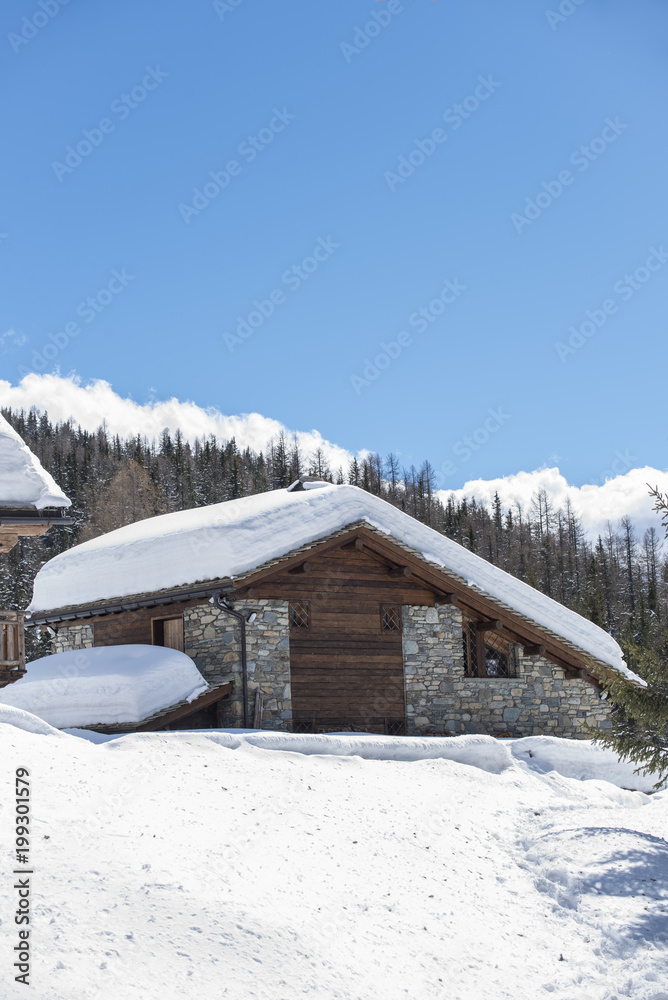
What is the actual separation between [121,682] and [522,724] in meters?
8.10

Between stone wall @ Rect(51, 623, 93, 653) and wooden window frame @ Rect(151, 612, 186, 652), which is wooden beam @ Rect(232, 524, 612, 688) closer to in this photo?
wooden window frame @ Rect(151, 612, 186, 652)

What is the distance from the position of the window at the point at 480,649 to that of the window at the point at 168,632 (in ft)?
18.8

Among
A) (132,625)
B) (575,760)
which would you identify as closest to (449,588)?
(575,760)

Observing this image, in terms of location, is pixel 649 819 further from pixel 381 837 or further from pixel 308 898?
pixel 308 898

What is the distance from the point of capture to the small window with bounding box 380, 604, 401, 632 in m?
16.9

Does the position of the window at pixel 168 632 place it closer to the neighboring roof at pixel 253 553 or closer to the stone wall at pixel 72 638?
the neighboring roof at pixel 253 553

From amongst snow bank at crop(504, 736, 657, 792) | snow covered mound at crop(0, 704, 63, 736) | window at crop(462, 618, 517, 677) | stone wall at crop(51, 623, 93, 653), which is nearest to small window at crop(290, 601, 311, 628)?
window at crop(462, 618, 517, 677)

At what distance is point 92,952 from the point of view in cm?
513

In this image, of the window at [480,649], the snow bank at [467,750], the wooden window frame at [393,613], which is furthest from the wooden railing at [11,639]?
the window at [480,649]

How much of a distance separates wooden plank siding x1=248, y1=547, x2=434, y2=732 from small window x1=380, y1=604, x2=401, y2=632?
7 cm

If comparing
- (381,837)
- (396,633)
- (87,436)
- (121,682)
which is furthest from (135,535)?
(87,436)

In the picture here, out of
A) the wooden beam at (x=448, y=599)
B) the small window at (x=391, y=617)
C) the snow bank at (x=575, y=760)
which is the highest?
the wooden beam at (x=448, y=599)

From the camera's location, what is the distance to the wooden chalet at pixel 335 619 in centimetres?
1537

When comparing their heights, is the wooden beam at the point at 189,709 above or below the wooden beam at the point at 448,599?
below
